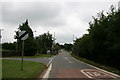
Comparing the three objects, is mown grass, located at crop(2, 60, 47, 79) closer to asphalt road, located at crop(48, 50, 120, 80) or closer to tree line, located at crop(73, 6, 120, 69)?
asphalt road, located at crop(48, 50, 120, 80)

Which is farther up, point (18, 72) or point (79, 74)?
point (18, 72)

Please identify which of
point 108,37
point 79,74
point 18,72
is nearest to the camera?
point 18,72

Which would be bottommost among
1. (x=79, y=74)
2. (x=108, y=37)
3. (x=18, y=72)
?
(x=79, y=74)

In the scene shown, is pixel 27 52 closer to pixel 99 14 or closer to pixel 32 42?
pixel 32 42

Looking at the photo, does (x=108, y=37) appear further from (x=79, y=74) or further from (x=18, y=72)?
(x=18, y=72)

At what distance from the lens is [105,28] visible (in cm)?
4012

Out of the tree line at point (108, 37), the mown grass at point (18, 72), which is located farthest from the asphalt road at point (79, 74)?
the tree line at point (108, 37)

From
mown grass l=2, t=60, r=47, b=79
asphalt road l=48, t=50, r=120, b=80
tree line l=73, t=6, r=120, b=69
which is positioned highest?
tree line l=73, t=6, r=120, b=69

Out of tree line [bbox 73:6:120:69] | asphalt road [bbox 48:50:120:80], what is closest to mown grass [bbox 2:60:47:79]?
asphalt road [bbox 48:50:120:80]

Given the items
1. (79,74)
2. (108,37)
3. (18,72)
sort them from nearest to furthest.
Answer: (18,72) < (79,74) < (108,37)

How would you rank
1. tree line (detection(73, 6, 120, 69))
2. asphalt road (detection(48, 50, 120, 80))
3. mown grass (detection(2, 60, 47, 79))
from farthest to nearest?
tree line (detection(73, 6, 120, 69))
asphalt road (detection(48, 50, 120, 80))
mown grass (detection(2, 60, 47, 79))

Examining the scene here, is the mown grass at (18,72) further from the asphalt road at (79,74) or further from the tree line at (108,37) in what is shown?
the tree line at (108,37)

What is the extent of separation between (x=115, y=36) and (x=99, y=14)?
1270 centimetres

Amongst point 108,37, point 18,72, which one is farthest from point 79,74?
point 108,37
